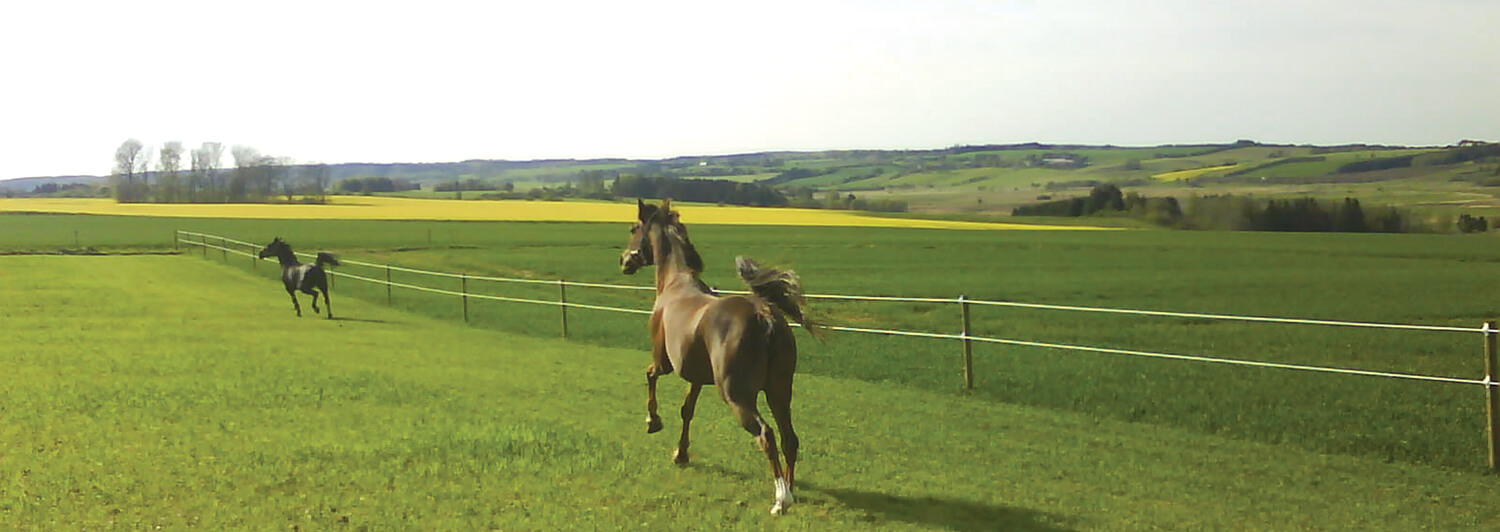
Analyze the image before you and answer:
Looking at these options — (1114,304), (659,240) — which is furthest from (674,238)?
(1114,304)

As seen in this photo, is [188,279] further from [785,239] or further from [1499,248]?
[1499,248]

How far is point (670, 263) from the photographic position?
28.9 ft

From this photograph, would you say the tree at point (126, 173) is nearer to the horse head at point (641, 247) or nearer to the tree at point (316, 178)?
the tree at point (316, 178)

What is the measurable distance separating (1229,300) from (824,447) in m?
21.5

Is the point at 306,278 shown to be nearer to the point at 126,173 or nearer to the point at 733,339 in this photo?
the point at 733,339

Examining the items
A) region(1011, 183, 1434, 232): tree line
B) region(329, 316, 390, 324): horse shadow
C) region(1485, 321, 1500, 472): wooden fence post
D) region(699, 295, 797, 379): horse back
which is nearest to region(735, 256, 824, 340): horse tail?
region(699, 295, 797, 379): horse back

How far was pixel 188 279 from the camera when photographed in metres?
34.1

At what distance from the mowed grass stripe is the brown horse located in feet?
1.79

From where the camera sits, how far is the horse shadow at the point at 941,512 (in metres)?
7.00

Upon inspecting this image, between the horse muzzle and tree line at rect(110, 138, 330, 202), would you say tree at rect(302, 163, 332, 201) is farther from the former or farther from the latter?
the horse muzzle

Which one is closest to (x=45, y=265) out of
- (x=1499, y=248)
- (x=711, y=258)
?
(x=711, y=258)

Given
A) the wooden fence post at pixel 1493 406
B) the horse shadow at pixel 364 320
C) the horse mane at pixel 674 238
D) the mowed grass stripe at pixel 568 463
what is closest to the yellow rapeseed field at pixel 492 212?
the horse shadow at pixel 364 320

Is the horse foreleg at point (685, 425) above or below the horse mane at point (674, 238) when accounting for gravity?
below

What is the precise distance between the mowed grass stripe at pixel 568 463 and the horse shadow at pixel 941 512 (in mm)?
26
